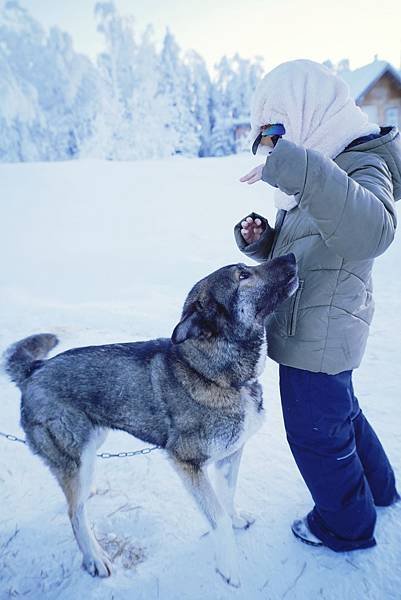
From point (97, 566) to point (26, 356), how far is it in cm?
125

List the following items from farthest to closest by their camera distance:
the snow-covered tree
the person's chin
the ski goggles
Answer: the snow-covered tree
the person's chin
the ski goggles

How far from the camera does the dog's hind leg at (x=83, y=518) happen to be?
6.42ft

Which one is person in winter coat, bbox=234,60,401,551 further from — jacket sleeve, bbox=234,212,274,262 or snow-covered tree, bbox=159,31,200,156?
snow-covered tree, bbox=159,31,200,156

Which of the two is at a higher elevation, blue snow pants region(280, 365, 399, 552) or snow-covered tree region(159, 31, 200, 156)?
snow-covered tree region(159, 31, 200, 156)

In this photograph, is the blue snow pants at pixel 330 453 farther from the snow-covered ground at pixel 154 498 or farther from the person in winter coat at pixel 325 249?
the snow-covered ground at pixel 154 498

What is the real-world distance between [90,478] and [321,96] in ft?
7.44

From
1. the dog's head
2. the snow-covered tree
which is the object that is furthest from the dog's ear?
the snow-covered tree

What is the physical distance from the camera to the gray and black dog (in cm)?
189

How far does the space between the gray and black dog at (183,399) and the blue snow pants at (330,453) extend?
0.82 ft

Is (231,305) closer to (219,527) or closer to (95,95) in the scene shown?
(219,527)

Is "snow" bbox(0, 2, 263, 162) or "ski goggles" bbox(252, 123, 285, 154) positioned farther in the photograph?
"snow" bbox(0, 2, 263, 162)

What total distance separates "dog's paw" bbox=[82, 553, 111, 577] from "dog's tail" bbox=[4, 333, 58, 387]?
1041 millimetres

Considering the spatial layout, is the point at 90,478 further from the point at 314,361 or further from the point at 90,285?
the point at 90,285

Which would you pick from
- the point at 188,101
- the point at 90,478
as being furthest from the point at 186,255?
the point at 188,101
